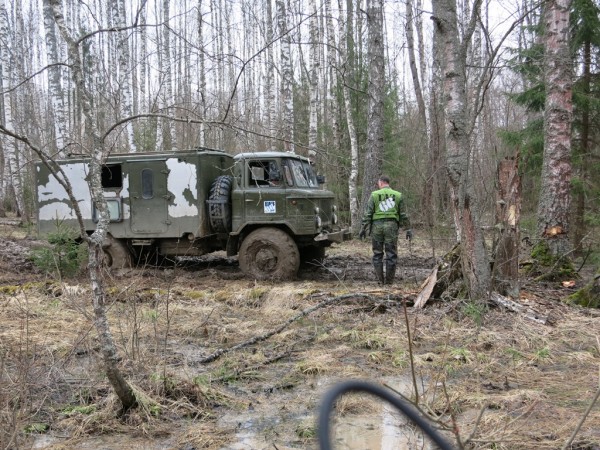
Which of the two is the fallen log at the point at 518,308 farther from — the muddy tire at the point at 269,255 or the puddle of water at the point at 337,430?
the muddy tire at the point at 269,255

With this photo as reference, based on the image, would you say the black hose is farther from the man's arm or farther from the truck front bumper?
the truck front bumper

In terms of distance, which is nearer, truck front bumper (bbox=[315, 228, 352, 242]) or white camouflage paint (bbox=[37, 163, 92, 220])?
truck front bumper (bbox=[315, 228, 352, 242])

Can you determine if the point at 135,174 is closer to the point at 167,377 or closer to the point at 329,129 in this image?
the point at 167,377

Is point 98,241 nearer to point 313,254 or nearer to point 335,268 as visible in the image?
point 335,268

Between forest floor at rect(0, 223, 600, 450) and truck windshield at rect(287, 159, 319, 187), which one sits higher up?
truck windshield at rect(287, 159, 319, 187)

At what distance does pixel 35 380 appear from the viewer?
3992mm

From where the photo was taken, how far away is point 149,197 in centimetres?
963

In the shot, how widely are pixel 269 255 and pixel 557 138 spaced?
5140mm

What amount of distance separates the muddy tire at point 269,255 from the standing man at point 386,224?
1359 mm

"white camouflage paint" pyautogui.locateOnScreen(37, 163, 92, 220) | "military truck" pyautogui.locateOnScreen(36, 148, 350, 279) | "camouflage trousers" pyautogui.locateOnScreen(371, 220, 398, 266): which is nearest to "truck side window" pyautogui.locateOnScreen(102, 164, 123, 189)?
"military truck" pyautogui.locateOnScreen(36, 148, 350, 279)

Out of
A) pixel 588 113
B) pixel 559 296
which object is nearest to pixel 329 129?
pixel 588 113

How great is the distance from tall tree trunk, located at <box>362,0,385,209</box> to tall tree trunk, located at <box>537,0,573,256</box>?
496 centimetres

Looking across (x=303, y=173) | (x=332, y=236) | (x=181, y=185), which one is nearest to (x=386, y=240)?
(x=332, y=236)

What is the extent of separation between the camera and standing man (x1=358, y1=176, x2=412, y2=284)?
8.25 meters
